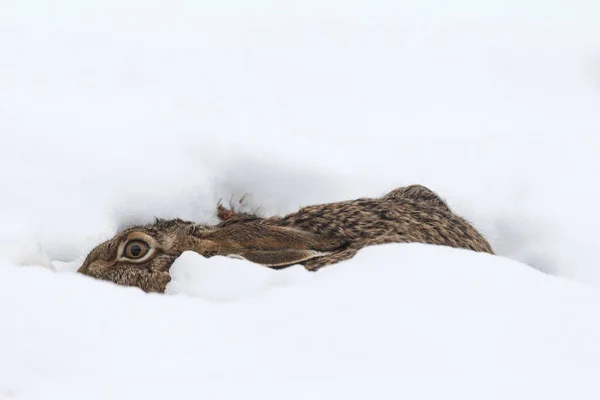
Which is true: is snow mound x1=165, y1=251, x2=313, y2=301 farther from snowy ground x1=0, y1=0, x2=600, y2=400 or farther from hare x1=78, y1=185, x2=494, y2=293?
hare x1=78, y1=185, x2=494, y2=293

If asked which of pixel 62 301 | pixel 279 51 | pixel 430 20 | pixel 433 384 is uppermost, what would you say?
pixel 430 20

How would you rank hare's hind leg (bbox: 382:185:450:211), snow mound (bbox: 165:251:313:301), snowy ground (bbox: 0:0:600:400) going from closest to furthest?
1. snowy ground (bbox: 0:0:600:400)
2. snow mound (bbox: 165:251:313:301)
3. hare's hind leg (bbox: 382:185:450:211)

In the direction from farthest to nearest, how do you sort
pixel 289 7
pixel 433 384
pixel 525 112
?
pixel 289 7 → pixel 525 112 → pixel 433 384

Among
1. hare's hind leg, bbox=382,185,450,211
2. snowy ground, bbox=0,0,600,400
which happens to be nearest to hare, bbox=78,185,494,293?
snowy ground, bbox=0,0,600,400

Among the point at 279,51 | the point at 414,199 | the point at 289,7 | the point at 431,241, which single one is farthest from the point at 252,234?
the point at 289,7

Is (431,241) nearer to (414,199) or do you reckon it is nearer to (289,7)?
(414,199)

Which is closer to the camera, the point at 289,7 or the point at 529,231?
the point at 529,231

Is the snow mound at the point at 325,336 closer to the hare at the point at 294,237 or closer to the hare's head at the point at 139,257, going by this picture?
the hare at the point at 294,237

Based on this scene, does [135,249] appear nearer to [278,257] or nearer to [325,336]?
[278,257]
